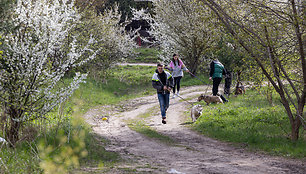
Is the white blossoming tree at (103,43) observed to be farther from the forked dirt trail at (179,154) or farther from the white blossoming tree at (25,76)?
the white blossoming tree at (25,76)

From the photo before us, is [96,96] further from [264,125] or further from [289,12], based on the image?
A: [289,12]

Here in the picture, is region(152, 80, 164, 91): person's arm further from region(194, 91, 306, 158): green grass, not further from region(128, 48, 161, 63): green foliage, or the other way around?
region(128, 48, 161, 63): green foliage

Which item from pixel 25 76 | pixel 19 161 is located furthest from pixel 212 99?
pixel 19 161

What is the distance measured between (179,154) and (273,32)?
153 inches

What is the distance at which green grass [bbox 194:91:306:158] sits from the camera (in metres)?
8.83

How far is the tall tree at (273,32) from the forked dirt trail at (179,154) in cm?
184

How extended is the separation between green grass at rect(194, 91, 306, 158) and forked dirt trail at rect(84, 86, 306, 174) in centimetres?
53

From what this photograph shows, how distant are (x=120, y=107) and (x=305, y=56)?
1062cm

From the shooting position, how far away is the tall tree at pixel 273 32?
8047 mm

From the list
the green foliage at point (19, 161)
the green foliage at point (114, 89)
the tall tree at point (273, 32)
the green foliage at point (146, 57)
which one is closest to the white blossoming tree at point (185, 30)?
the green foliage at point (114, 89)

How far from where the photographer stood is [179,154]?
820cm

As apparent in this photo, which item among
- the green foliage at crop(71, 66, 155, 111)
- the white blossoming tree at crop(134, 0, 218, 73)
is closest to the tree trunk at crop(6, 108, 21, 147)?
the green foliage at crop(71, 66, 155, 111)

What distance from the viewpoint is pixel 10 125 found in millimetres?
8172

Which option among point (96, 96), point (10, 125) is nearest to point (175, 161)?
point (10, 125)
